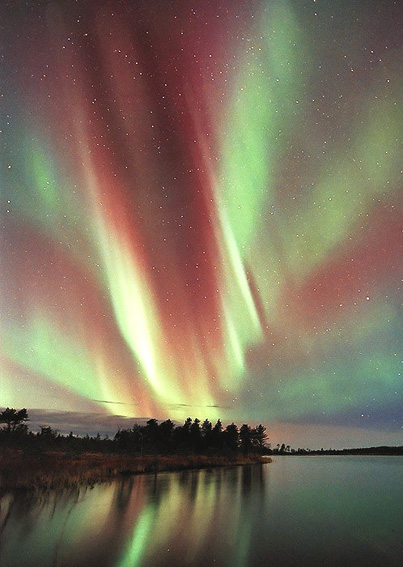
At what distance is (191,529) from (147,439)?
2204 inches

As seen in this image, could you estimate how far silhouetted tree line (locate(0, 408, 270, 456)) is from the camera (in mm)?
52844

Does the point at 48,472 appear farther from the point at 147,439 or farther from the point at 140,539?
the point at 147,439

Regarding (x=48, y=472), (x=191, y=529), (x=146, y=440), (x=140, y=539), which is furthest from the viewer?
(x=146, y=440)

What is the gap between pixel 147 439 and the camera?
72.9m

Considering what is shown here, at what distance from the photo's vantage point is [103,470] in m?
33.8

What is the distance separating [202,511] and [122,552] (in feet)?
33.3

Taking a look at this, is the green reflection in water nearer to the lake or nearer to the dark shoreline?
the lake

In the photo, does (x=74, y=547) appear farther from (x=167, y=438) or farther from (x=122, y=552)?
(x=167, y=438)

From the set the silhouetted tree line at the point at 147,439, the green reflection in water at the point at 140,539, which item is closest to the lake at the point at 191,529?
the green reflection in water at the point at 140,539

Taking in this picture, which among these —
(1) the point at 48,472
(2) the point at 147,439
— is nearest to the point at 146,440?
(2) the point at 147,439

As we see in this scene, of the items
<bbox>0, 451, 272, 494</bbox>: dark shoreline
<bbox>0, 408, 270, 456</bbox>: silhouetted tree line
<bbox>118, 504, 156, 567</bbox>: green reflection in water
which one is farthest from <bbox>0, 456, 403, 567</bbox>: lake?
<bbox>0, 408, 270, 456</bbox>: silhouetted tree line

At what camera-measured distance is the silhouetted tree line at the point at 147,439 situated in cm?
5284

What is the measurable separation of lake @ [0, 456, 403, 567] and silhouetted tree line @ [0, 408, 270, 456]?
2375 centimetres

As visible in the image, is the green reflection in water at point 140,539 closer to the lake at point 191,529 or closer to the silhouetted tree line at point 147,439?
the lake at point 191,529
